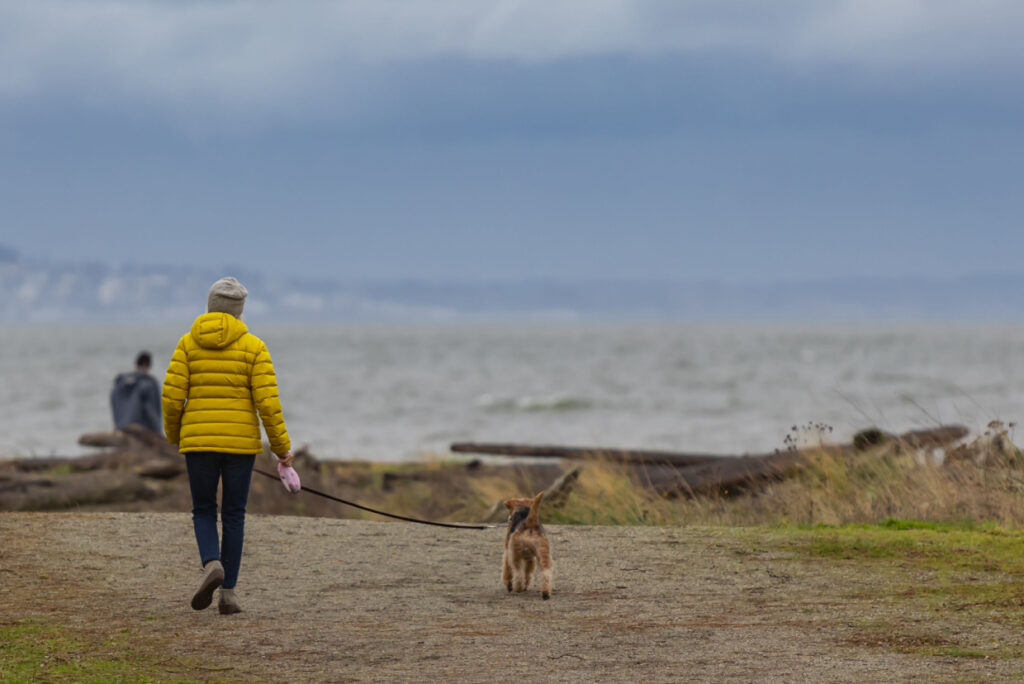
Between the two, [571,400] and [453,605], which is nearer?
[453,605]

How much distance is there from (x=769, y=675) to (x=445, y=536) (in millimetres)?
4797

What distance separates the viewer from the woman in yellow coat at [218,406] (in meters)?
6.70

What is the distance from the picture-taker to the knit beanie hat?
6.85 meters

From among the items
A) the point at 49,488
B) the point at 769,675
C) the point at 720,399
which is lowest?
the point at 769,675

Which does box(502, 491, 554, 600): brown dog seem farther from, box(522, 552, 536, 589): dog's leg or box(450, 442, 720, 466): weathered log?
box(450, 442, 720, 466): weathered log

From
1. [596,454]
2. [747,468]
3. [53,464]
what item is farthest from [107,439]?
[747,468]

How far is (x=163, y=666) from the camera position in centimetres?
568

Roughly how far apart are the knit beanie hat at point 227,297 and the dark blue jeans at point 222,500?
82cm

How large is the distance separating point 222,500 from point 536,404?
34.8m

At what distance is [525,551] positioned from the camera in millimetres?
7441

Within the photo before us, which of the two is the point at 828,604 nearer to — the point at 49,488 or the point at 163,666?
the point at 163,666

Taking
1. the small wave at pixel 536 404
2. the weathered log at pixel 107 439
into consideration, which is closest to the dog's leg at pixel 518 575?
the weathered log at pixel 107 439

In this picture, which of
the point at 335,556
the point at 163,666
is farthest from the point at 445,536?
the point at 163,666

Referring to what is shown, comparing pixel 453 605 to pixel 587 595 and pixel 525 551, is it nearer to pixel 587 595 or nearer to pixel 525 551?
pixel 525 551
